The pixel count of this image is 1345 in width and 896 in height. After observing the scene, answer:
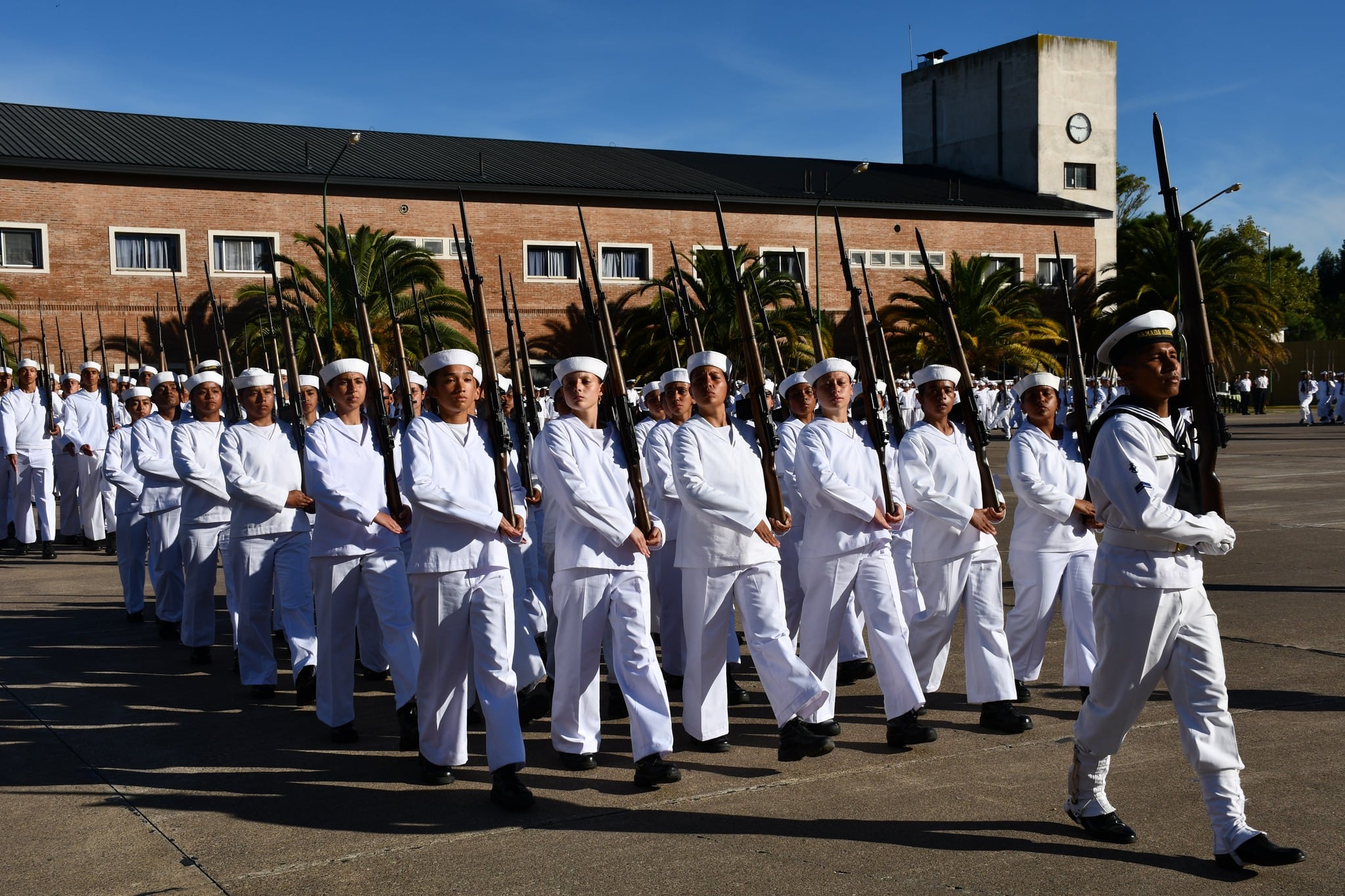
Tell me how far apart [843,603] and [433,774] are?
88.7 inches

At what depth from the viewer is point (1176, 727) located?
255 inches

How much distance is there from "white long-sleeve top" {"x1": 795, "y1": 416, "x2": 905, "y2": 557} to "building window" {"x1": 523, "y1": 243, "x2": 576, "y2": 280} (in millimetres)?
33826

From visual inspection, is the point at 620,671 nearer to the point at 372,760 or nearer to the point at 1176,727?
the point at 372,760

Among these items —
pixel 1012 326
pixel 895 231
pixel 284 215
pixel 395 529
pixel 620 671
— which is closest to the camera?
pixel 620 671

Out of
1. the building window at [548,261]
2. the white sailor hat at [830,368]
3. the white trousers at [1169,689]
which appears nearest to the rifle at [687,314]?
the white sailor hat at [830,368]

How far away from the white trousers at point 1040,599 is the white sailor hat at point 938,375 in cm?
106

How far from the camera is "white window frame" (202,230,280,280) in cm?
3622

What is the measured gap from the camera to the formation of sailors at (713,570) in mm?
4852

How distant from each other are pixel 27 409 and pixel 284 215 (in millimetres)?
22507

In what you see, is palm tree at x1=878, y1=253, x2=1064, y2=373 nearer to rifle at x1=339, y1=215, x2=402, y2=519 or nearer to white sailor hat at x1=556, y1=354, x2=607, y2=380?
rifle at x1=339, y1=215, x2=402, y2=519

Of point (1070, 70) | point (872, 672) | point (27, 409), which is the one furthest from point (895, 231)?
point (872, 672)

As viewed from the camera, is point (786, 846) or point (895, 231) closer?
point (786, 846)

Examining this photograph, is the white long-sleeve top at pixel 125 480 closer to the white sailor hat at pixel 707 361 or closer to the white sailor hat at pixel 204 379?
the white sailor hat at pixel 204 379

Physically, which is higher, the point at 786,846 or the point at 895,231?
the point at 895,231
